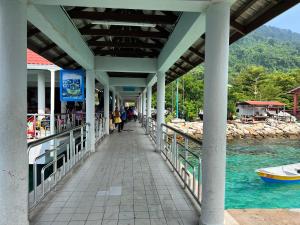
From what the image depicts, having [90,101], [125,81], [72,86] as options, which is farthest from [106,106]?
[72,86]

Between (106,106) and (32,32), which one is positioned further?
(106,106)

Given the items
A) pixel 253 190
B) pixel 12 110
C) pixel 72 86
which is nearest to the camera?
pixel 12 110

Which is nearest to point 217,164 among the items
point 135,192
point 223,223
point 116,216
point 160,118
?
point 223,223

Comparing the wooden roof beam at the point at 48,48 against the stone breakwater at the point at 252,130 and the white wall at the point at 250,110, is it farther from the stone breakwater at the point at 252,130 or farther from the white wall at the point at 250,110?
the white wall at the point at 250,110

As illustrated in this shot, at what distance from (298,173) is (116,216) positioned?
11.4m

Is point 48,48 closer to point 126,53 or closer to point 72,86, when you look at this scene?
point 72,86

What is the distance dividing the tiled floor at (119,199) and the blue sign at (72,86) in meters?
1.92

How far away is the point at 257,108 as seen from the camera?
145ft

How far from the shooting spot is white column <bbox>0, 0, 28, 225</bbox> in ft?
10.0

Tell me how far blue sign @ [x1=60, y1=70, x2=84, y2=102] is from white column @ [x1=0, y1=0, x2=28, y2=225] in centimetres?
460

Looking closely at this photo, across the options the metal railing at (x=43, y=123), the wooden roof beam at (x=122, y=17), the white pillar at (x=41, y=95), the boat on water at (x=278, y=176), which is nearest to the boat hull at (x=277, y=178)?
the boat on water at (x=278, y=176)

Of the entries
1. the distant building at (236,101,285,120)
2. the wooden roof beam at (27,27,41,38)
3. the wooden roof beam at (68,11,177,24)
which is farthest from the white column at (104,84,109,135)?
the distant building at (236,101,285,120)

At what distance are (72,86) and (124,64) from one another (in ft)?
7.34

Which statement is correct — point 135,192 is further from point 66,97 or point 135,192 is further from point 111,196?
point 66,97
